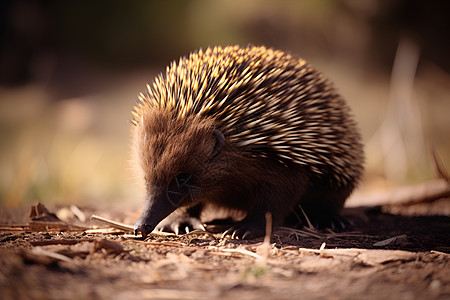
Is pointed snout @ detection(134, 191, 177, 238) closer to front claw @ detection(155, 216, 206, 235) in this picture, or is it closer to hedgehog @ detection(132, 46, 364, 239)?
hedgehog @ detection(132, 46, 364, 239)

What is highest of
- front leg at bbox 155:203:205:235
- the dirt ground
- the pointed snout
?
the pointed snout

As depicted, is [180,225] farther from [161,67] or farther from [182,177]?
[161,67]

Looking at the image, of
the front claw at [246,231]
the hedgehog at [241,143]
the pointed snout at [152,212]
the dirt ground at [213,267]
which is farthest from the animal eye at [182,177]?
the front claw at [246,231]

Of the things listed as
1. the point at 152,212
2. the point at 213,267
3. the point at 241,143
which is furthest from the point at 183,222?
the point at 213,267

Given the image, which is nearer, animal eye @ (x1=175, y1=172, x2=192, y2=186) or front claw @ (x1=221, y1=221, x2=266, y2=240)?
animal eye @ (x1=175, y1=172, x2=192, y2=186)

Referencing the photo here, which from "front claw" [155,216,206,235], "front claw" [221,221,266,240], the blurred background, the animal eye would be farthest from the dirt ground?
the blurred background

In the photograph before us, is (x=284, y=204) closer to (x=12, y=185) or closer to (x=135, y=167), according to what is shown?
(x=135, y=167)

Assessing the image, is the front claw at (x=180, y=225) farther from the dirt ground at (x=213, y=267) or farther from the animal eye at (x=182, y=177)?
the animal eye at (x=182, y=177)
